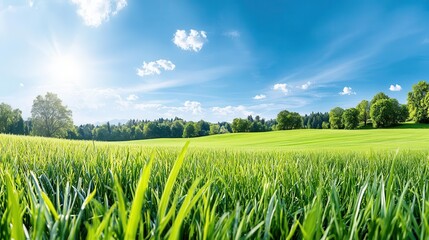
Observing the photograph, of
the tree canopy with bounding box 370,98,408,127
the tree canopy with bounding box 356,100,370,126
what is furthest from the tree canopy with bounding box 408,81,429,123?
the tree canopy with bounding box 356,100,370,126

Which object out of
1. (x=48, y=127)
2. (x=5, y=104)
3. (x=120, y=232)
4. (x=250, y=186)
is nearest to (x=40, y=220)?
(x=120, y=232)

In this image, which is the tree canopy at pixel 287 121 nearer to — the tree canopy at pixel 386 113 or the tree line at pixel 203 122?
the tree line at pixel 203 122

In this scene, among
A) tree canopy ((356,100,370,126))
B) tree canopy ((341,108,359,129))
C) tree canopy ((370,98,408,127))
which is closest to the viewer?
tree canopy ((370,98,408,127))

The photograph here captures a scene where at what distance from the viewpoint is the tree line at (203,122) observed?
51156 millimetres

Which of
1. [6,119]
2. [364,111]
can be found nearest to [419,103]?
[364,111]

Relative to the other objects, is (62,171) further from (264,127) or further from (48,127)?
(264,127)

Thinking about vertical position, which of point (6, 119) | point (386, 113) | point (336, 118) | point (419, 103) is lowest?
point (336, 118)

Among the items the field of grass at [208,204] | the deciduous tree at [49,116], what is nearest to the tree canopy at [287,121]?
the deciduous tree at [49,116]

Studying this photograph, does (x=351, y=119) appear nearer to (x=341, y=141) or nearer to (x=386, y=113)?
(x=386, y=113)

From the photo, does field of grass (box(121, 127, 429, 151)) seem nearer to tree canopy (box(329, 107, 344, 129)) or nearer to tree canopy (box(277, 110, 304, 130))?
tree canopy (box(277, 110, 304, 130))

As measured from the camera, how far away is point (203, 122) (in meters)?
103

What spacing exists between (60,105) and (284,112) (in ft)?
191

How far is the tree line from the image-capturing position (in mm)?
51156

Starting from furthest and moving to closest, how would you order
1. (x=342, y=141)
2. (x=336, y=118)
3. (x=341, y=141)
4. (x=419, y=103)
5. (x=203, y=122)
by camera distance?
(x=203, y=122) → (x=336, y=118) → (x=419, y=103) → (x=341, y=141) → (x=342, y=141)
